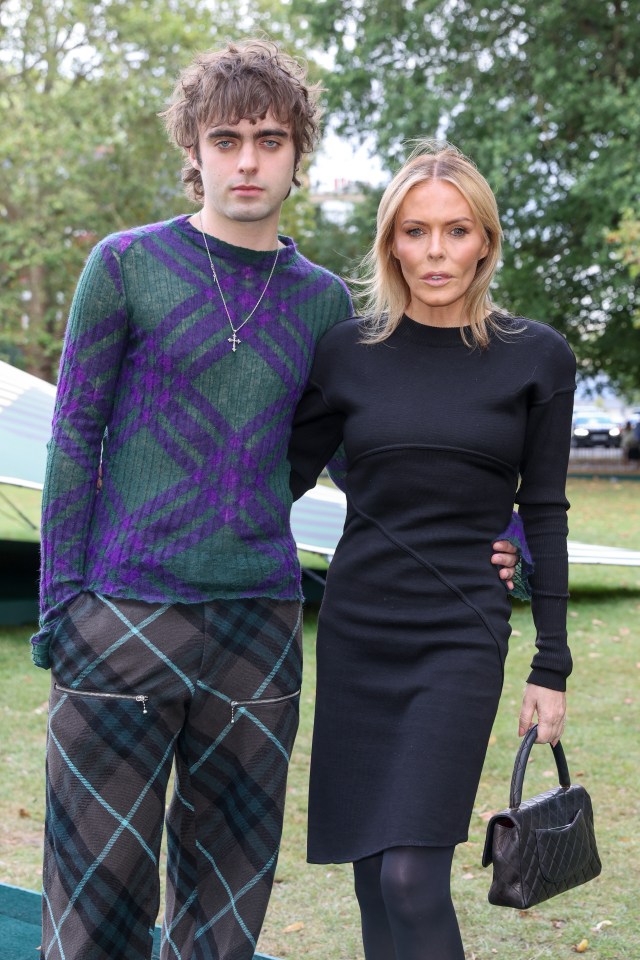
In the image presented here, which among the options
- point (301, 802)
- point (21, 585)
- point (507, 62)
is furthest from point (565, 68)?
point (301, 802)

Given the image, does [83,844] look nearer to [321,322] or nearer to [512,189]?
[321,322]

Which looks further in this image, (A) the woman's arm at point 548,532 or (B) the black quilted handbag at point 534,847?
(A) the woman's arm at point 548,532

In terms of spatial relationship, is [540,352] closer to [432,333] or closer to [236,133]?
[432,333]

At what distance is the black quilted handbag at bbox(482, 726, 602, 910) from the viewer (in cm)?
247

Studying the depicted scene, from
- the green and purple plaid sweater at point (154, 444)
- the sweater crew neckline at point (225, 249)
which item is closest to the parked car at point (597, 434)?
the sweater crew neckline at point (225, 249)

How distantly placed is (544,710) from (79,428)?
46.1 inches

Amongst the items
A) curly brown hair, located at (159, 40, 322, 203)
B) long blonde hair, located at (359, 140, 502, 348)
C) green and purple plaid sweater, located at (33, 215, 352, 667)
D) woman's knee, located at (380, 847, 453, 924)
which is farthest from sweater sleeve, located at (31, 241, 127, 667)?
woman's knee, located at (380, 847, 453, 924)

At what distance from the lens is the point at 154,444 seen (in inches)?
98.0

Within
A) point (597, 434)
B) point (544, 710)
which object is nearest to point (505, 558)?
point (544, 710)

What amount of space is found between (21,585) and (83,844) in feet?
23.3

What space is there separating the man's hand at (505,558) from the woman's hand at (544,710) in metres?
0.26

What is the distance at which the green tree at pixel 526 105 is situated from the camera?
67.7 ft

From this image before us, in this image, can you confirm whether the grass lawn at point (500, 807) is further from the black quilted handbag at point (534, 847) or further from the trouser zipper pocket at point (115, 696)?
the trouser zipper pocket at point (115, 696)

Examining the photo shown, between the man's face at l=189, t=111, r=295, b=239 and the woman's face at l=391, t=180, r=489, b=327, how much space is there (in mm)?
316
